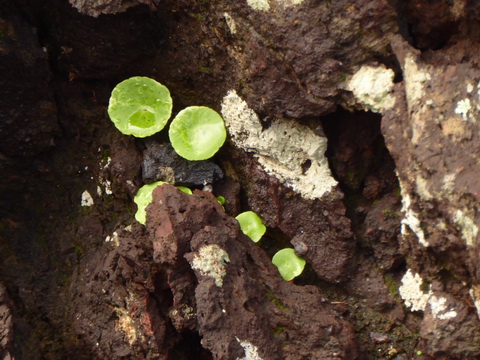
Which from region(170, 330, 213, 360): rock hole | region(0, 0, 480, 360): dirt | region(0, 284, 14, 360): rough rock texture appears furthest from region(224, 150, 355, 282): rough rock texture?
region(0, 284, 14, 360): rough rock texture

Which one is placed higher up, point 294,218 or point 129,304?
point 294,218

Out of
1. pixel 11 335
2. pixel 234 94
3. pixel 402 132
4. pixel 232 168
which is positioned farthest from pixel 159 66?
pixel 11 335

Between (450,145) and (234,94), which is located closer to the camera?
(450,145)

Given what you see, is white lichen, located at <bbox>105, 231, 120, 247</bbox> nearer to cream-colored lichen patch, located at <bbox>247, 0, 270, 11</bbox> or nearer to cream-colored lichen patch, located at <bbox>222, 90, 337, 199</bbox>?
cream-colored lichen patch, located at <bbox>222, 90, 337, 199</bbox>

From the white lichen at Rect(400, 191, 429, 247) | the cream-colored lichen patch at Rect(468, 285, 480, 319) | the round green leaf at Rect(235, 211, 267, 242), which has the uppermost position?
the white lichen at Rect(400, 191, 429, 247)

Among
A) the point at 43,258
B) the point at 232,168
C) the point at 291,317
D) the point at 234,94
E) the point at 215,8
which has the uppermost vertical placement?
the point at 215,8

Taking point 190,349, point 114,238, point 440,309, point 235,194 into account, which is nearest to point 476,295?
point 440,309

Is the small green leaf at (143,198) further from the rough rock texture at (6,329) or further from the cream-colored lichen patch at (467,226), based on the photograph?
the cream-colored lichen patch at (467,226)

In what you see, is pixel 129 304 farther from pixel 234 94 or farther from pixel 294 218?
pixel 234 94
